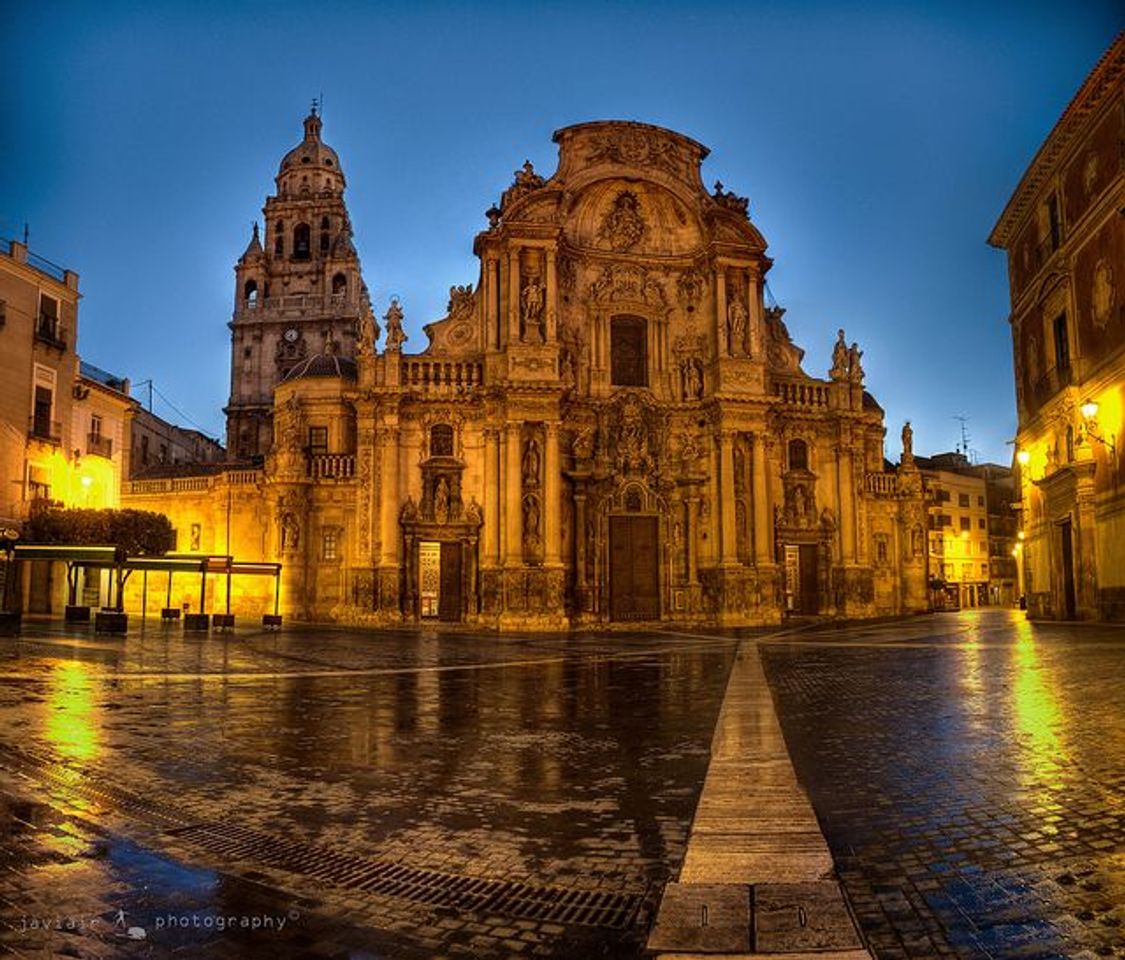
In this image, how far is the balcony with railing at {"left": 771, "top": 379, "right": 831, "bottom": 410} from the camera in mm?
40375

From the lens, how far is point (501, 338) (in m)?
36.9

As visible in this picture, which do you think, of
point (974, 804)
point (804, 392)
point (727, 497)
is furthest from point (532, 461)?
point (974, 804)

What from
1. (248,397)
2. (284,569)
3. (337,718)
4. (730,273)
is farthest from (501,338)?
(248,397)

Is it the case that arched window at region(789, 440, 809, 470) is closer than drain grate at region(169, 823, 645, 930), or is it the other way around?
drain grate at region(169, 823, 645, 930)

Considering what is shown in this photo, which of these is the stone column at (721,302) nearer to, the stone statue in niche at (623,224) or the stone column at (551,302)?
the stone statue in niche at (623,224)

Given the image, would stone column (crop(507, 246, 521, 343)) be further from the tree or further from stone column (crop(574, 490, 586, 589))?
the tree

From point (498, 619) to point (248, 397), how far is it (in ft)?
164

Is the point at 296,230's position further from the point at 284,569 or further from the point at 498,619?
the point at 498,619

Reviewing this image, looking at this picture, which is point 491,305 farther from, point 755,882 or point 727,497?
point 755,882

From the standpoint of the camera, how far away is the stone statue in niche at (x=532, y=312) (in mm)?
36219

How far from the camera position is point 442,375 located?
37.2m

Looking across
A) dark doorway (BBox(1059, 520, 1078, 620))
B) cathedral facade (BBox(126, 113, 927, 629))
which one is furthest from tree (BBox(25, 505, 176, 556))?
dark doorway (BBox(1059, 520, 1078, 620))

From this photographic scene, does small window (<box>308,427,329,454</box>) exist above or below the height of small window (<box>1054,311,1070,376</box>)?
below

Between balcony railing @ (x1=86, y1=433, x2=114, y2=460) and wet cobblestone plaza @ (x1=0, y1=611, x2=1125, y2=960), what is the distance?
33774 millimetres
